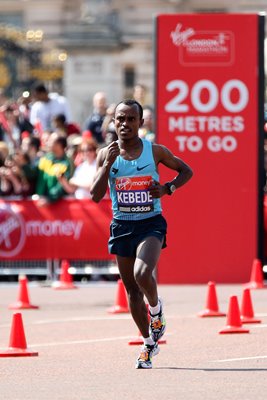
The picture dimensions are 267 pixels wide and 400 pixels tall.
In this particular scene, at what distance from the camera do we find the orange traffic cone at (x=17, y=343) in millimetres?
12430

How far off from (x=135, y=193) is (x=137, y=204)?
0.08 m

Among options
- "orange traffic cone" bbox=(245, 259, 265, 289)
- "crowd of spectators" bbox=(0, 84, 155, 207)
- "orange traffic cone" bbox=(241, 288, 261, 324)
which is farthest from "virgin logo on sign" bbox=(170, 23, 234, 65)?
"orange traffic cone" bbox=(241, 288, 261, 324)

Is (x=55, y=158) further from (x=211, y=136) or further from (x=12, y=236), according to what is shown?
(x=211, y=136)

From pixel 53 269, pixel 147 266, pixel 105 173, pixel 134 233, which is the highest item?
pixel 105 173

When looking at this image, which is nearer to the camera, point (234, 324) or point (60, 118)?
point (234, 324)

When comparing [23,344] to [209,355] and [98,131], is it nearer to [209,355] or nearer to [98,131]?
[209,355]

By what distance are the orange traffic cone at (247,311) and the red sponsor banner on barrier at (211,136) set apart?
4.28 metres

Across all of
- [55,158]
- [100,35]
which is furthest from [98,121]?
[100,35]

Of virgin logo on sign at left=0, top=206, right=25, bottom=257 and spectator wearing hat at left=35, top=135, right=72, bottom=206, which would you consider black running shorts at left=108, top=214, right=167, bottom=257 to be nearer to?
spectator wearing hat at left=35, top=135, right=72, bottom=206

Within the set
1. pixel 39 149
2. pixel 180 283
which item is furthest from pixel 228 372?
pixel 39 149

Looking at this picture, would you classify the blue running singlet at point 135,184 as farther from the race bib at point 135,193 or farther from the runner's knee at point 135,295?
the runner's knee at point 135,295

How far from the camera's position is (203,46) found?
19.0 meters

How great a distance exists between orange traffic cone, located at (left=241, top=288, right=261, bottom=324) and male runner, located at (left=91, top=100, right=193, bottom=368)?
2847 millimetres

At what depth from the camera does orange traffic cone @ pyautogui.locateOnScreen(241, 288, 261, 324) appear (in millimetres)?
14578
